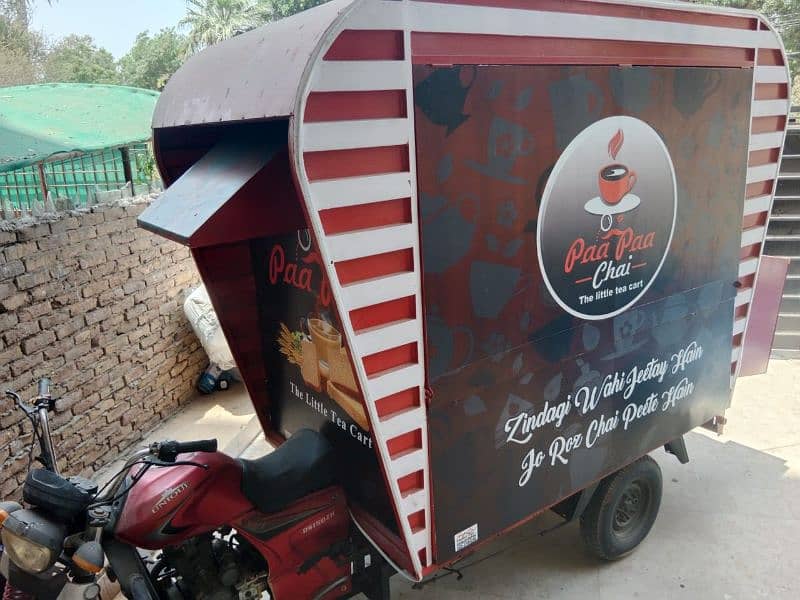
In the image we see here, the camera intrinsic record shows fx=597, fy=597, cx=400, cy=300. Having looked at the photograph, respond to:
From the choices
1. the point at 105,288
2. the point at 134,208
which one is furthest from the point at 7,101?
the point at 105,288

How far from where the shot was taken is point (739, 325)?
393 centimetres

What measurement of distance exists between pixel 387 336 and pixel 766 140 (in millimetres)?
2889

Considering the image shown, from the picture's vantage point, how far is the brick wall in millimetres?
4051

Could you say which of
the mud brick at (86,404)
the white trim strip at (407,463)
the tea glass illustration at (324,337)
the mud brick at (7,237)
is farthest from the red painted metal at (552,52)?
the mud brick at (86,404)

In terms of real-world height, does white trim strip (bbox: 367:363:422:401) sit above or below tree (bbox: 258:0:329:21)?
below

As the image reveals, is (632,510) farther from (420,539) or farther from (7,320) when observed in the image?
(7,320)

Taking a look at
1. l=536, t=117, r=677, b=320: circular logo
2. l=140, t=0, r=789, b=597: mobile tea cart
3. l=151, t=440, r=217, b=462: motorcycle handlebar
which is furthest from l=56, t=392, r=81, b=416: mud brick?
l=536, t=117, r=677, b=320: circular logo

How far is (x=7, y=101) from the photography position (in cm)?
543

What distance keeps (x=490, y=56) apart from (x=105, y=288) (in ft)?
12.9

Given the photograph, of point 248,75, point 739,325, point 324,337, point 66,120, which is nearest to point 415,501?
point 324,337

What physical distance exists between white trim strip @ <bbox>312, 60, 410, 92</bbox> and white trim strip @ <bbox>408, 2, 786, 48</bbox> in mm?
173

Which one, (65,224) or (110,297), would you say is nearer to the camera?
(65,224)

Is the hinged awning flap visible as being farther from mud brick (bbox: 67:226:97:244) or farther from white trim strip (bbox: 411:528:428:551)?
mud brick (bbox: 67:226:97:244)

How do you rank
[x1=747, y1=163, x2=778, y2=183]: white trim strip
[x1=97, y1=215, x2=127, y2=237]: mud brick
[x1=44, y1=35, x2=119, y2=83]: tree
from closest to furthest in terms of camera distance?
[x1=747, y1=163, x2=778, y2=183]: white trim strip < [x1=97, y1=215, x2=127, y2=237]: mud brick < [x1=44, y1=35, x2=119, y2=83]: tree
